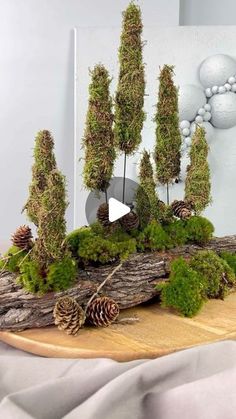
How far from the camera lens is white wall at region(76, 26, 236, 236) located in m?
2.62

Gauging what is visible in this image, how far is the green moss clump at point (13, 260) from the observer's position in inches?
46.1

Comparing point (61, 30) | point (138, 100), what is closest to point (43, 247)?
point (138, 100)

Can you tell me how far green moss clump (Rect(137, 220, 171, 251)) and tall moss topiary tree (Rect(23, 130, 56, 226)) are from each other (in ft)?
0.76

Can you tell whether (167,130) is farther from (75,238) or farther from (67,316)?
(67,316)

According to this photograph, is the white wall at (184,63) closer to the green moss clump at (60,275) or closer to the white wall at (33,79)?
the white wall at (33,79)

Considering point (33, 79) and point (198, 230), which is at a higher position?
point (33, 79)

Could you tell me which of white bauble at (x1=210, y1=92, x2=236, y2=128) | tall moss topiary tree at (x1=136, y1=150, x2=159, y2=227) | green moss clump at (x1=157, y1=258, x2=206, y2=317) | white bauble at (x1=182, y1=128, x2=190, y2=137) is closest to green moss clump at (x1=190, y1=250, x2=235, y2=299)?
Result: green moss clump at (x1=157, y1=258, x2=206, y2=317)

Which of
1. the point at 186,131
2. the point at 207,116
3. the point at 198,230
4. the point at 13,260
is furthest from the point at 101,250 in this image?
the point at 207,116

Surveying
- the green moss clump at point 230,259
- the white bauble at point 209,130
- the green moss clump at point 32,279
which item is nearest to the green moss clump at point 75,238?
the green moss clump at point 32,279

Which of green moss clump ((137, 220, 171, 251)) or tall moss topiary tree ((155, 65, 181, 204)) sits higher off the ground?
tall moss topiary tree ((155, 65, 181, 204))

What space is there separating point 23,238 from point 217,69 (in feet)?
5.40

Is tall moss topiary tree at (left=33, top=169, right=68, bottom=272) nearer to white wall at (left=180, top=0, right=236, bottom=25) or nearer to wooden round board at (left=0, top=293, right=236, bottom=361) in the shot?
wooden round board at (left=0, top=293, right=236, bottom=361)

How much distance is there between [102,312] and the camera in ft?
3.55

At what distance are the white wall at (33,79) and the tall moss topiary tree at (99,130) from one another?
146cm
